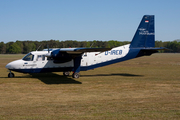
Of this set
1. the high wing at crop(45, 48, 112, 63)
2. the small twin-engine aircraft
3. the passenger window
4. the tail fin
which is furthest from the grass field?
the tail fin

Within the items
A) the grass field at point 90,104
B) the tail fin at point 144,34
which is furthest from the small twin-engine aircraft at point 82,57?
the grass field at point 90,104

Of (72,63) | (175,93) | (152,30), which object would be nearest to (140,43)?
(152,30)

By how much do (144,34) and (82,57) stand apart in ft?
22.8

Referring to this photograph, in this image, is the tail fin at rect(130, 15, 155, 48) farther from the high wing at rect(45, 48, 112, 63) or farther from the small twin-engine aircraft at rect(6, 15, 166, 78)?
the high wing at rect(45, 48, 112, 63)

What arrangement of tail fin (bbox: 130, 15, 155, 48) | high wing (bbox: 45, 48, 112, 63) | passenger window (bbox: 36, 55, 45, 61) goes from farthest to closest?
1. tail fin (bbox: 130, 15, 155, 48)
2. passenger window (bbox: 36, 55, 45, 61)
3. high wing (bbox: 45, 48, 112, 63)

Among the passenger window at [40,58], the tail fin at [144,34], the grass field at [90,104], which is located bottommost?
the grass field at [90,104]

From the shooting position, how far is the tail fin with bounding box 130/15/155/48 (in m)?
22.8

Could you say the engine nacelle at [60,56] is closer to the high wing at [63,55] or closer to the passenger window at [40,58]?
the high wing at [63,55]

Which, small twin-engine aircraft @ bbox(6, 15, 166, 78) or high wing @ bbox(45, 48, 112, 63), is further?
small twin-engine aircraft @ bbox(6, 15, 166, 78)

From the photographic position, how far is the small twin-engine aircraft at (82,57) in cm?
1961

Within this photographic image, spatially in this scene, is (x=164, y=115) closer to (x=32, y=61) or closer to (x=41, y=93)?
(x=41, y=93)

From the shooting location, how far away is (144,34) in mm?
22875

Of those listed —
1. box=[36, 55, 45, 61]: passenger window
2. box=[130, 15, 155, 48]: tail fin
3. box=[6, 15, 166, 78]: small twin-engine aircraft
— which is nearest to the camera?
A: box=[6, 15, 166, 78]: small twin-engine aircraft

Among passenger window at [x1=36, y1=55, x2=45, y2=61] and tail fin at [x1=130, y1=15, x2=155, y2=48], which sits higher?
tail fin at [x1=130, y1=15, x2=155, y2=48]
